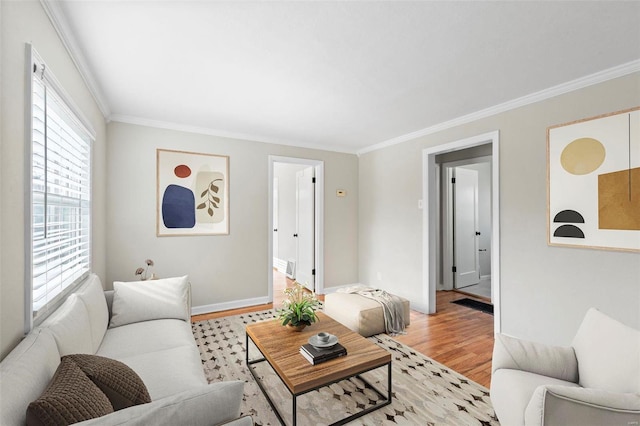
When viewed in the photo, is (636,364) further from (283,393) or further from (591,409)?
(283,393)

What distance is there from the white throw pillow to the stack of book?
1276 millimetres

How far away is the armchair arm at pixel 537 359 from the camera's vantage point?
1656 mm

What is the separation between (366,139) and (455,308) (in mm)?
2863

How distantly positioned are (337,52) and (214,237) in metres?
2.88

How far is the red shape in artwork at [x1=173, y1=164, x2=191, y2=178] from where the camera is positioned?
3.70 metres

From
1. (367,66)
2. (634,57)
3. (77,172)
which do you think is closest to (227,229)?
(77,172)

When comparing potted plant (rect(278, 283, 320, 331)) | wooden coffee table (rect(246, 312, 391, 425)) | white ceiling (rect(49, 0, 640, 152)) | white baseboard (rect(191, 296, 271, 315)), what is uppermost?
white ceiling (rect(49, 0, 640, 152))

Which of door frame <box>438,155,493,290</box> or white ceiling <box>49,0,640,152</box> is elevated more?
white ceiling <box>49,0,640,152</box>

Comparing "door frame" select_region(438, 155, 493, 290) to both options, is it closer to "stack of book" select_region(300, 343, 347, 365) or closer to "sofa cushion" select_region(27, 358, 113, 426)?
"stack of book" select_region(300, 343, 347, 365)

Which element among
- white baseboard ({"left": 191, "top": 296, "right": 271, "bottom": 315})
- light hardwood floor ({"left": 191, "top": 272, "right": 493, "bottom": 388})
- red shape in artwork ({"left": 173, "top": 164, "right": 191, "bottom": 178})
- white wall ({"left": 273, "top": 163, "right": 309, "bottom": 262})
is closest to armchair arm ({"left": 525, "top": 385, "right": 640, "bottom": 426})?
light hardwood floor ({"left": 191, "top": 272, "right": 493, "bottom": 388})

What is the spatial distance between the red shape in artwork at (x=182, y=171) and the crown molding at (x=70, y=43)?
1068mm

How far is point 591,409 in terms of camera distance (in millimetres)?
1103

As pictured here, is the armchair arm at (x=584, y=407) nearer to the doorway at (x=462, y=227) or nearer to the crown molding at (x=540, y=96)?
the crown molding at (x=540, y=96)

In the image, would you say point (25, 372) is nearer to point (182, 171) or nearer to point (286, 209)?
point (182, 171)
